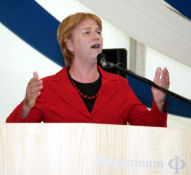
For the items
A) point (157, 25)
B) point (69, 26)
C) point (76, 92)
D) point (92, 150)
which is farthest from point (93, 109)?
point (157, 25)

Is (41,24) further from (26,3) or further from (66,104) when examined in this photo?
(66,104)

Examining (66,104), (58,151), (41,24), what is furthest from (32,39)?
(58,151)

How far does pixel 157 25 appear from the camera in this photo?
268cm

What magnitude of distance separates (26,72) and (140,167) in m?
1.71

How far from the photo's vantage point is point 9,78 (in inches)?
106

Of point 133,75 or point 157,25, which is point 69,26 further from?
point 133,75

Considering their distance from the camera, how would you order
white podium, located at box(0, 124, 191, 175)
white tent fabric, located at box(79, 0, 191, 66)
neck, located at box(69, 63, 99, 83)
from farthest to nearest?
white tent fabric, located at box(79, 0, 191, 66), neck, located at box(69, 63, 99, 83), white podium, located at box(0, 124, 191, 175)

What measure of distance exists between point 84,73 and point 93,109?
0.34m

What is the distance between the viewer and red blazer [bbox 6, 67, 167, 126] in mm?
1868

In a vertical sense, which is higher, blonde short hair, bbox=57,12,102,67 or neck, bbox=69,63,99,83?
blonde short hair, bbox=57,12,102,67

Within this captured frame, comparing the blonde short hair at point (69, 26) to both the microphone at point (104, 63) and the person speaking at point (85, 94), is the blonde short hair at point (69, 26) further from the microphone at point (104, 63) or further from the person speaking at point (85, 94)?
the microphone at point (104, 63)

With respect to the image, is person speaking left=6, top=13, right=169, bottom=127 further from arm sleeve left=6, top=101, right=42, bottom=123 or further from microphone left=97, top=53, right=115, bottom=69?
microphone left=97, top=53, right=115, bottom=69

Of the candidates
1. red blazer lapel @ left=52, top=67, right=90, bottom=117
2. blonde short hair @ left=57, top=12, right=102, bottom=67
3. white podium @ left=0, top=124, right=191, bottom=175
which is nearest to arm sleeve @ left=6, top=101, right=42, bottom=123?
red blazer lapel @ left=52, top=67, right=90, bottom=117

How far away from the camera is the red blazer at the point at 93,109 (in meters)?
1.87
